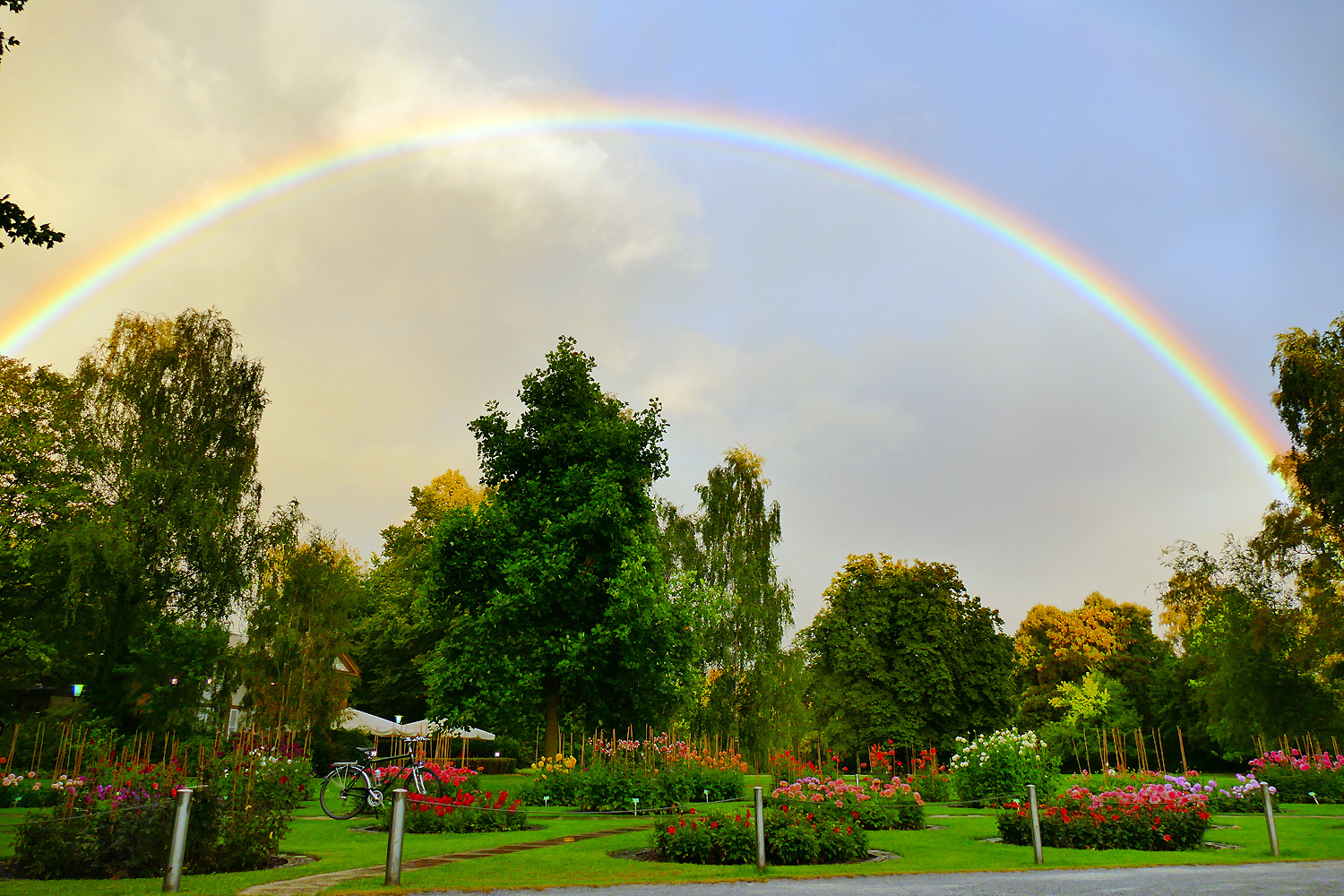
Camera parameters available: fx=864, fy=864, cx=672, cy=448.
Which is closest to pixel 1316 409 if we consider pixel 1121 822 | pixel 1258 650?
pixel 1258 650

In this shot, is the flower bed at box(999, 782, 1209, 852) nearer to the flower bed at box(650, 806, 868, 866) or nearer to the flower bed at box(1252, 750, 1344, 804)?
the flower bed at box(650, 806, 868, 866)

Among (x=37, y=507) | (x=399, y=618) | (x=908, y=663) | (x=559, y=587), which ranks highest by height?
(x=37, y=507)

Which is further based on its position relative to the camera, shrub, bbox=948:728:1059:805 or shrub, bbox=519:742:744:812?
shrub, bbox=948:728:1059:805

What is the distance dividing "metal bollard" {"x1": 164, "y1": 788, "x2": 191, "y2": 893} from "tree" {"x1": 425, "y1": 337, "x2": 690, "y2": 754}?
16242mm

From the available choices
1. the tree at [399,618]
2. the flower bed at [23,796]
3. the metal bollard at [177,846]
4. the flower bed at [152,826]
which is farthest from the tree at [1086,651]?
the metal bollard at [177,846]

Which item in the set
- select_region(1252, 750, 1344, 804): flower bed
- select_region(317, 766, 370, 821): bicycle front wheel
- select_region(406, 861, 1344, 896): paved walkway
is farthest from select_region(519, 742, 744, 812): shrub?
select_region(1252, 750, 1344, 804): flower bed

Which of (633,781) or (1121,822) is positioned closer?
(1121,822)

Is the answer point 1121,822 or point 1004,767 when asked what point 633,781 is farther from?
point 1121,822

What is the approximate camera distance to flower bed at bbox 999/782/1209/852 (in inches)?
545

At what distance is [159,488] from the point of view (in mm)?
31094

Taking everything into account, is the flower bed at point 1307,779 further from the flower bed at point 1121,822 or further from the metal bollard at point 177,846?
the metal bollard at point 177,846

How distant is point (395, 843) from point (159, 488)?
88.6 feet

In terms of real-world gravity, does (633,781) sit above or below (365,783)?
below

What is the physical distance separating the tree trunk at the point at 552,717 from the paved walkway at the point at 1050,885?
1659cm
